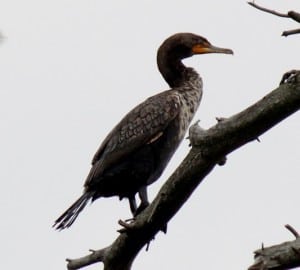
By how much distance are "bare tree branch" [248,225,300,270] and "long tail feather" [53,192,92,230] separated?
2616mm

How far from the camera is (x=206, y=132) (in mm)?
5363

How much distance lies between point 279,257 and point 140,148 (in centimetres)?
312

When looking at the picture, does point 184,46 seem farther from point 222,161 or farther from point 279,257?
point 279,257

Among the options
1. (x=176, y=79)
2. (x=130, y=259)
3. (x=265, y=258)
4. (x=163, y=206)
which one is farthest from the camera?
(x=176, y=79)

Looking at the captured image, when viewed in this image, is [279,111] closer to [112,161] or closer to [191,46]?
[112,161]

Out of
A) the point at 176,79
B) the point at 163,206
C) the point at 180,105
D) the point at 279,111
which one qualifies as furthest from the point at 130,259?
the point at 176,79

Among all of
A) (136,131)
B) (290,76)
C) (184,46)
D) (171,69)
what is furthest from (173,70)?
(290,76)

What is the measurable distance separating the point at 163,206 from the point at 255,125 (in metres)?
0.80

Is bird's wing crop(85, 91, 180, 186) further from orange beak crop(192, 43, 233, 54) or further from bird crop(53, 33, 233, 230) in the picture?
orange beak crop(192, 43, 233, 54)

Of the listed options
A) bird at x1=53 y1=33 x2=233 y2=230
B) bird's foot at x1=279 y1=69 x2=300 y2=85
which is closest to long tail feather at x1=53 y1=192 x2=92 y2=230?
bird at x1=53 y1=33 x2=233 y2=230

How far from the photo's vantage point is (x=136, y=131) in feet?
26.5

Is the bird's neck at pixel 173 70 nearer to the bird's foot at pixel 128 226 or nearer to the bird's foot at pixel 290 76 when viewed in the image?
the bird's foot at pixel 128 226

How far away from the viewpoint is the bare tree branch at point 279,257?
5012 mm

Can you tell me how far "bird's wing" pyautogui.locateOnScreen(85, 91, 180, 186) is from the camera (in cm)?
800
